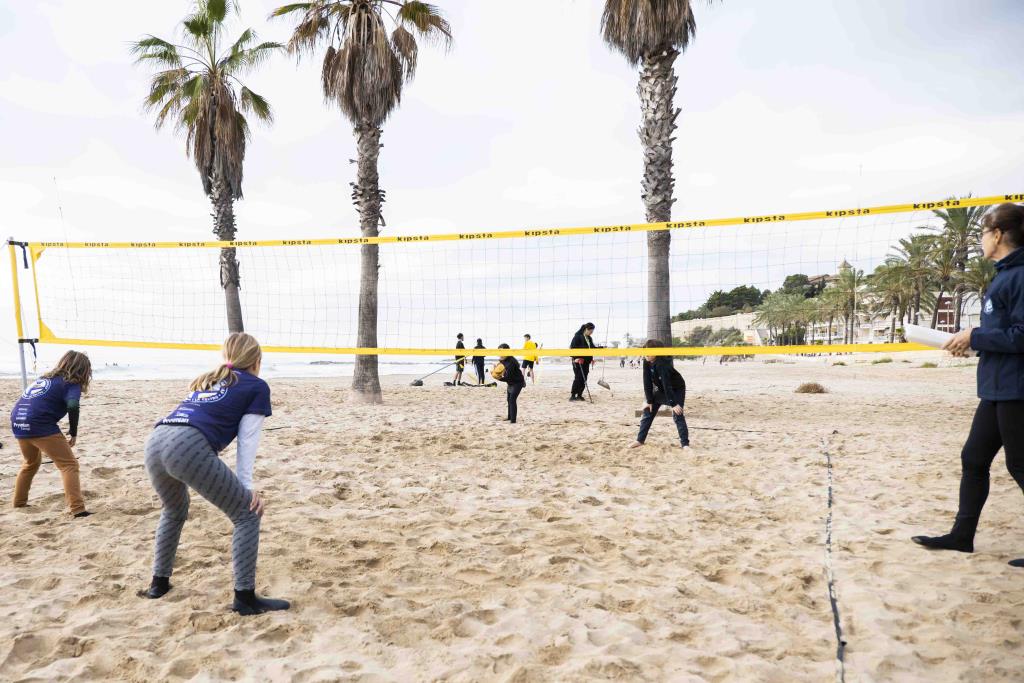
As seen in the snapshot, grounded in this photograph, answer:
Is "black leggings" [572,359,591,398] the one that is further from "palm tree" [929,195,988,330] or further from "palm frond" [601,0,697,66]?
"palm tree" [929,195,988,330]

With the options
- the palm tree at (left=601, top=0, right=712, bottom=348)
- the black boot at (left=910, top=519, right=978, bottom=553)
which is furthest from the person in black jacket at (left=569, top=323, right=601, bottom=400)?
the black boot at (left=910, top=519, right=978, bottom=553)

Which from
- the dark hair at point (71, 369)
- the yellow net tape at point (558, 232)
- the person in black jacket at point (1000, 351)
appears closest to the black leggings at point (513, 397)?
the yellow net tape at point (558, 232)

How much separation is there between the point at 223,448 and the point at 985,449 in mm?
3482

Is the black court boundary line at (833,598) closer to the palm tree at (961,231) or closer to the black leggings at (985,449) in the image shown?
the black leggings at (985,449)

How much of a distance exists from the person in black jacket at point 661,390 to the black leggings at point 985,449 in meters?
2.84

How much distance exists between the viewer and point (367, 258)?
11242mm

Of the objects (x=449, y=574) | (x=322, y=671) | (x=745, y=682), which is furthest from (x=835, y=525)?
(x=322, y=671)

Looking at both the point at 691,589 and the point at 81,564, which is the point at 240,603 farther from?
the point at 691,589

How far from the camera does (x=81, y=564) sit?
311cm

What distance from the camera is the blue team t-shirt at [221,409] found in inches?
96.3

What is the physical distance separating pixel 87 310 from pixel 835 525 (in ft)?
32.8

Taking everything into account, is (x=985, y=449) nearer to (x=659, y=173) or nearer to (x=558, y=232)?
(x=558, y=232)

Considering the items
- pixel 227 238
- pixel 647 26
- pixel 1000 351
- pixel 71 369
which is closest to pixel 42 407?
pixel 71 369

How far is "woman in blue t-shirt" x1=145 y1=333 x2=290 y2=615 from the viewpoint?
2.39 metres
